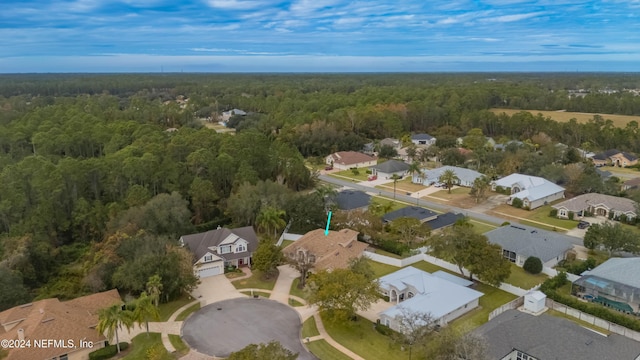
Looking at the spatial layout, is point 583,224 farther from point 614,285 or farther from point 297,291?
point 297,291

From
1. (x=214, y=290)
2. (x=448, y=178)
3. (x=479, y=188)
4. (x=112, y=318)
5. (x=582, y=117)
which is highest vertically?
(x=582, y=117)

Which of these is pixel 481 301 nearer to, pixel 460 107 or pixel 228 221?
pixel 228 221

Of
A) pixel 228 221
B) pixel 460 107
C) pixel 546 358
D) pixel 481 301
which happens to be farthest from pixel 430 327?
pixel 460 107

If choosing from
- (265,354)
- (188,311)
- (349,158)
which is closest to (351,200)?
(188,311)

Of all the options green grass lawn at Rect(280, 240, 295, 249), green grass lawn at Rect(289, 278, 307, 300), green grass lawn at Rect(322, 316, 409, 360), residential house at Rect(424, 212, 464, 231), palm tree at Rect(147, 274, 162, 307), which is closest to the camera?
green grass lawn at Rect(322, 316, 409, 360)

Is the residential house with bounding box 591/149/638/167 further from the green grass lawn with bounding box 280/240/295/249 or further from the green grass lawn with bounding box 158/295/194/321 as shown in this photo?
the green grass lawn with bounding box 158/295/194/321

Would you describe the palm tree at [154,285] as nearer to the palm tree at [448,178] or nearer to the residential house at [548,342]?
the residential house at [548,342]

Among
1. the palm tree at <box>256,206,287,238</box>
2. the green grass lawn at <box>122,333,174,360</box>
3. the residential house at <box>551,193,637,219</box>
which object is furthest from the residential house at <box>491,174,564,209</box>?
the green grass lawn at <box>122,333,174,360</box>
